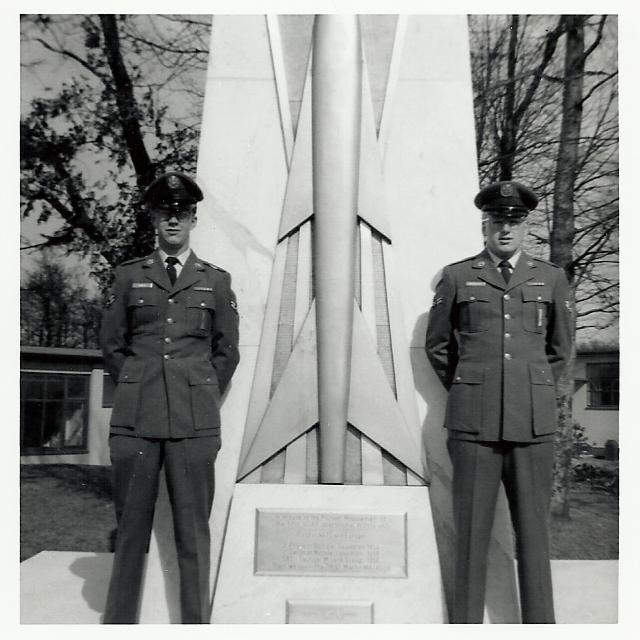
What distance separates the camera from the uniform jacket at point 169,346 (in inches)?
133

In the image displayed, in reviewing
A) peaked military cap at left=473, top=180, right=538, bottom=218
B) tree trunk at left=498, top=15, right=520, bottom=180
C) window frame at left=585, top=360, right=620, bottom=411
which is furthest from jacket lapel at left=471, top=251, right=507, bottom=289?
tree trunk at left=498, top=15, right=520, bottom=180

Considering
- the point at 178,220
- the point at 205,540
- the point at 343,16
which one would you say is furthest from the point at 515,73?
the point at 205,540

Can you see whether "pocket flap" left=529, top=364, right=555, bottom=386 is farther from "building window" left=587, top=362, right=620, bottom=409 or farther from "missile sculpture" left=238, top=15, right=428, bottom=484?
"building window" left=587, top=362, right=620, bottom=409

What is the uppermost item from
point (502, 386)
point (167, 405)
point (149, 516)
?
point (502, 386)

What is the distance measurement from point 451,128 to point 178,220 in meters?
1.72

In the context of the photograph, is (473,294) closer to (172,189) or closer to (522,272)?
(522,272)

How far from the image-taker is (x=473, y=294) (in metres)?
3.48

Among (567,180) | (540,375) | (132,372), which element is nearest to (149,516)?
(132,372)

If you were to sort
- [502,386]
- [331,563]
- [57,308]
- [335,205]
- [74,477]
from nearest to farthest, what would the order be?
[502,386], [331,563], [335,205], [57,308], [74,477]

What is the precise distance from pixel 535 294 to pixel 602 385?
3943 mm

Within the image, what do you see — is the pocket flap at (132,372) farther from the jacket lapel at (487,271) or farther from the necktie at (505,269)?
the necktie at (505,269)

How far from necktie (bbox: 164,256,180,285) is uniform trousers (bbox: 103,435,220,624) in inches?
34.5

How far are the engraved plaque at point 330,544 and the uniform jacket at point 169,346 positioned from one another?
0.63 meters

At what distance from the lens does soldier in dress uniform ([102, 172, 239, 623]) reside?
3.37 metres
